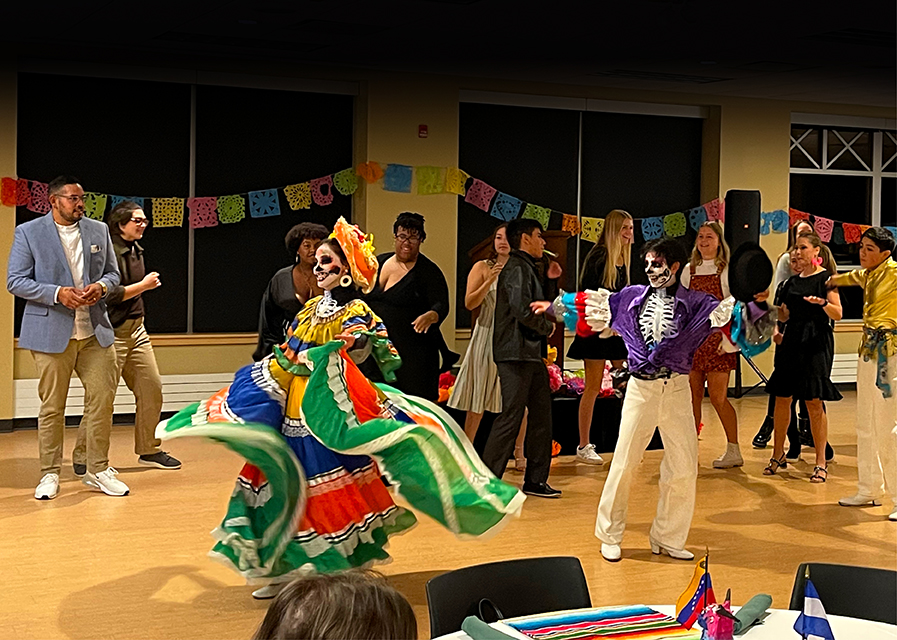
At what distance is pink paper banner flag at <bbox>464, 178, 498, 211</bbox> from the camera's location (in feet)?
30.9

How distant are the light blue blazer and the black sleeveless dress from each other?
12.3ft

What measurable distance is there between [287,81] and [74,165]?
5.49ft

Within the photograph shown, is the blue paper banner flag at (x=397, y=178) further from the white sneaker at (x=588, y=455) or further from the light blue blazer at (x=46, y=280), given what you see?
the light blue blazer at (x=46, y=280)

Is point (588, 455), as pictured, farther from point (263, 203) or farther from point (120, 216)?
point (263, 203)

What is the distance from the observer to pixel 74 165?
26.9ft

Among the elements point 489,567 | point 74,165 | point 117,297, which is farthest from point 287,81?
point 489,567

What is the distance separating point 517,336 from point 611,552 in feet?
4.39

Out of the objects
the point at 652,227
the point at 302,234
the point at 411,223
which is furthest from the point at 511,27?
the point at 652,227

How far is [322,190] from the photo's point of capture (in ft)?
29.5

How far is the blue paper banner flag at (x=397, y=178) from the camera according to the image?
29.6ft

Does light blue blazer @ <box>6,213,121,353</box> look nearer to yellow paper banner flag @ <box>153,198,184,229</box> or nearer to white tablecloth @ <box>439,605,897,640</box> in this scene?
yellow paper banner flag @ <box>153,198,184,229</box>

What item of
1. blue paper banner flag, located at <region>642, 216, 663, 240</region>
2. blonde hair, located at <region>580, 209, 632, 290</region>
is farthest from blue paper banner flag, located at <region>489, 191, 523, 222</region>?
blonde hair, located at <region>580, 209, 632, 290</region>

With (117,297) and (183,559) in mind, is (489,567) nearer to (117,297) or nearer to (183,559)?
(183,559)

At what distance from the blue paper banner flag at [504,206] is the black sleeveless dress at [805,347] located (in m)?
3.19
